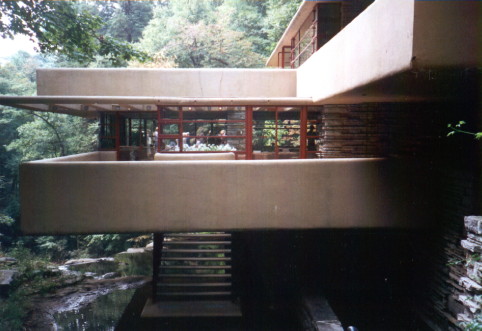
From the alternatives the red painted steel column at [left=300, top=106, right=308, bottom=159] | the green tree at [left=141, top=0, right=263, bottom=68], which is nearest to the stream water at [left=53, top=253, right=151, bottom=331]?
the red painted steel column at [left=300, top=106, right=308, bottom=159]

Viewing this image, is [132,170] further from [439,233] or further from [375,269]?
[375,269]

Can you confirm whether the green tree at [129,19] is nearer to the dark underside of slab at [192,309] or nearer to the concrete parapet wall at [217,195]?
the dark underside of slab at [192,309]

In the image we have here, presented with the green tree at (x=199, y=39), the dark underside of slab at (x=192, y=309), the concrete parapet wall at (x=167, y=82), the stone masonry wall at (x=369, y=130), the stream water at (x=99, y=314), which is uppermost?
the green tree at (x=199, y=39)

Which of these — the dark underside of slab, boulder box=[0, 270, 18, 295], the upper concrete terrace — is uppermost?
the upper concrete terrace

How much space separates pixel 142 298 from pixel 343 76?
8.64m

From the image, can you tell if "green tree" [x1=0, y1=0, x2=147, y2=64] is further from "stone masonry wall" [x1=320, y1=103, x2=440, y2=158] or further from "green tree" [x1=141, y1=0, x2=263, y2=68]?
"green tree" [x1=141, y1=0, x2=263, y2=68]

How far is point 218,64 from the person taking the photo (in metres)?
25.0

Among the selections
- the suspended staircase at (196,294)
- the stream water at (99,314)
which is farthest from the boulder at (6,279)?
the suspended staircase at (196,294)

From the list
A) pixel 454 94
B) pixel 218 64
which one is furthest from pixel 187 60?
pixel 454 94

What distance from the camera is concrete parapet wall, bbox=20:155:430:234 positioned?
22.9ft

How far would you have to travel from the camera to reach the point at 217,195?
711 centimetres

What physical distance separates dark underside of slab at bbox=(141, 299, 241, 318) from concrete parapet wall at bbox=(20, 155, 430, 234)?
12.4 ft

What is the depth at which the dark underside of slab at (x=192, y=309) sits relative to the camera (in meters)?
9.87

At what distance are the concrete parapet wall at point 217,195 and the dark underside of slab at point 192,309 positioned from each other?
3.77 m
